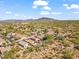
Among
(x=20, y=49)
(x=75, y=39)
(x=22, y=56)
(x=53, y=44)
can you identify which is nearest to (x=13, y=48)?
(x=20, y=49)

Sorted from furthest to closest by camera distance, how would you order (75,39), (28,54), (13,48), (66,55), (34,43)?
(75,39) → (34,43) → (13,48) → (28,54) → (66,55)

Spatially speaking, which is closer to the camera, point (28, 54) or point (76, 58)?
point (76, 58)

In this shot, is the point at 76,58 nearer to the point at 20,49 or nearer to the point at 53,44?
the point at 53,44

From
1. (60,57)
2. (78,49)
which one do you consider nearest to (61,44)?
(78,49)

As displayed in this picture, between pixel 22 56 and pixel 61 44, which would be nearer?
pixel 22 56

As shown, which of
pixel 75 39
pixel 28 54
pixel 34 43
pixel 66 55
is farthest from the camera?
pixel 75 39

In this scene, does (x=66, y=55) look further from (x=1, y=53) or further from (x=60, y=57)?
(x=1, y=53)

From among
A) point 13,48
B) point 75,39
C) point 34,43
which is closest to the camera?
point 13,48
